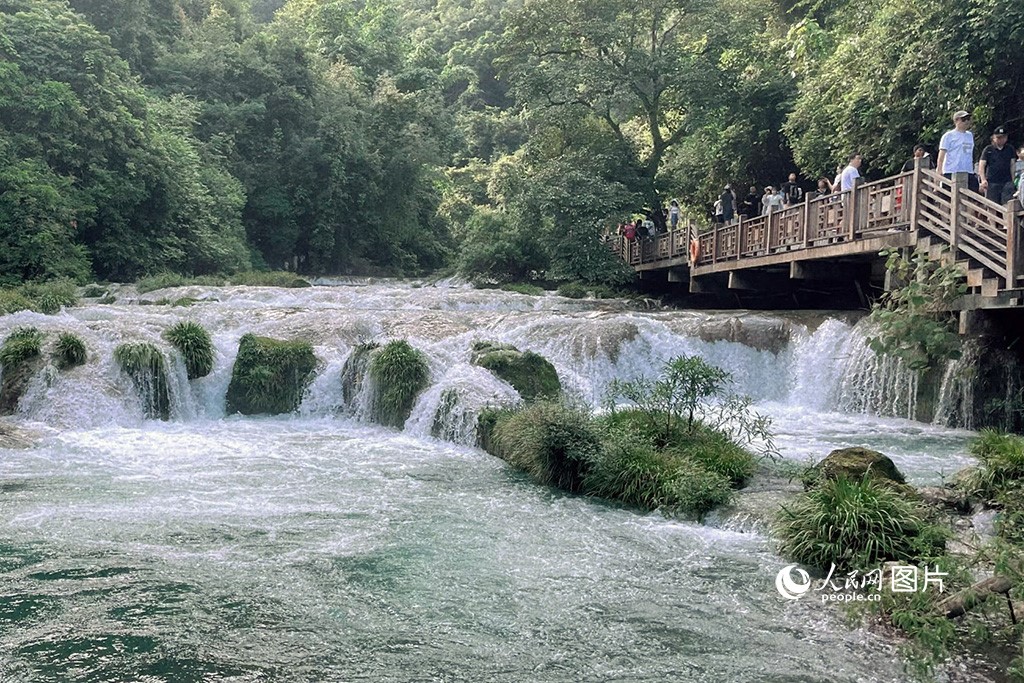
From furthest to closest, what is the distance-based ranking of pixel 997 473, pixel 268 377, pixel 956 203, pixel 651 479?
pixel 268 377 → pixel 956 203 → pixel 651 479 → pixel 997 473

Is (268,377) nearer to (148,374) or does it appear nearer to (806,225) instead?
(148,374)

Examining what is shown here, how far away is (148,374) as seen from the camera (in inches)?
601

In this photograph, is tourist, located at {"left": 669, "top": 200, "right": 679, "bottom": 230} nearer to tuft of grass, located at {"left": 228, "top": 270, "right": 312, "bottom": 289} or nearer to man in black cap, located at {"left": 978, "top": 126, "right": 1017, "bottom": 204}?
tuft of grass, located at {"left": 228, "top": 270, "right": 312, "bottom": 289}

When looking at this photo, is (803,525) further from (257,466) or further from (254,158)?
(254,158)

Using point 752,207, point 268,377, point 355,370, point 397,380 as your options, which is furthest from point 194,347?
point 752,207

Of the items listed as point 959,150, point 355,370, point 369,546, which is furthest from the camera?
point 355,370

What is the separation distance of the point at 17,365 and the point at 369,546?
9.34 m

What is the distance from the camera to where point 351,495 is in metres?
10.0

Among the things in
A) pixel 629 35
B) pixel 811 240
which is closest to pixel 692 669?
pixel 811 240

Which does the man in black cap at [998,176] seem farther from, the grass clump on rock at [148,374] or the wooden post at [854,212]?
the grass clump on rock at [148,374]

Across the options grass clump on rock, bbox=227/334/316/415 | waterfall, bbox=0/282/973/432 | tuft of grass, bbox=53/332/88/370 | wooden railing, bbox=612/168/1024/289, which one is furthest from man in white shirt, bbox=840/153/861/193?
tuft of grass, bbox=53/332/88/370

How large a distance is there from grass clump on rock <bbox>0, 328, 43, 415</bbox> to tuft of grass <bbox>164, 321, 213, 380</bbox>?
6.79ft

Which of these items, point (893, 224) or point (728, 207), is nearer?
point (893, 224)

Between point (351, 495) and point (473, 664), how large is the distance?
4635 mm
